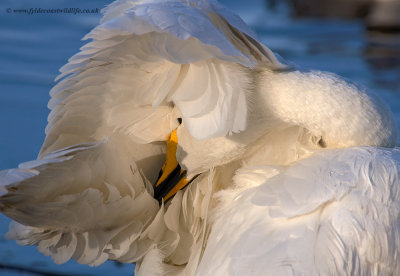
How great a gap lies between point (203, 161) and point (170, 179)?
0.19 metres

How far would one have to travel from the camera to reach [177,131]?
9.53 feet

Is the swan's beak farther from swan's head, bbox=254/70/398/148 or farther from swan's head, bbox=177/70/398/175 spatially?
swan's head, bbox=254/70/398/148

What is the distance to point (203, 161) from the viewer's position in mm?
2902

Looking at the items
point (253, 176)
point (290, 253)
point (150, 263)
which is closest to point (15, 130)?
point (150, 263)

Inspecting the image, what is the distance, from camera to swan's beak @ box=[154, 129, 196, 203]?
9.81 feet

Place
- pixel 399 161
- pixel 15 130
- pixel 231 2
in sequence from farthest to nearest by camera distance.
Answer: pixel 231 2
pixel 15 130
pixel 399 161

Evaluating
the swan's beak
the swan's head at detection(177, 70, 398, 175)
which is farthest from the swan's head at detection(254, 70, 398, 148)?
the swan's beak

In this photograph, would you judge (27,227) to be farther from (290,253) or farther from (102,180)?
(290,253)

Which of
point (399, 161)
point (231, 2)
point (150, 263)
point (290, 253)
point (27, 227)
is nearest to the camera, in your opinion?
point (290, 253)

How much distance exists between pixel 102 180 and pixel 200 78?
584 millimetres

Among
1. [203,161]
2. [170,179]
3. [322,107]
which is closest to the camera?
[322,107]

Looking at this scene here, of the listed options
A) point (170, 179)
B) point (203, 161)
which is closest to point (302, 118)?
point (203, 161)

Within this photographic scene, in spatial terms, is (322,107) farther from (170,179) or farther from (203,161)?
(170,179)

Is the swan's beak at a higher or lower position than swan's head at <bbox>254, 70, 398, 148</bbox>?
lower
